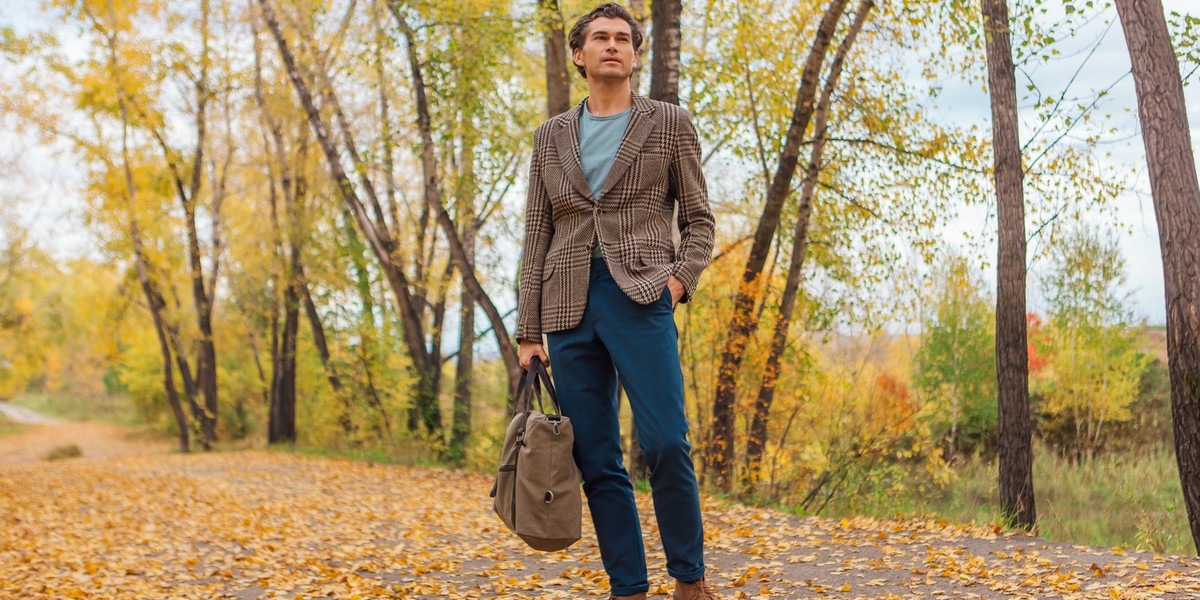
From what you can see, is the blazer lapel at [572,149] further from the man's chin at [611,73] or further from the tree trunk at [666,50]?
the tree trunk at [666,50]

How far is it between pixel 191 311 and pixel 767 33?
24779mm

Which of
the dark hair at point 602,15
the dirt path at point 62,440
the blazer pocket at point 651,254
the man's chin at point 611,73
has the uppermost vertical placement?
the dark hair at point 602,15

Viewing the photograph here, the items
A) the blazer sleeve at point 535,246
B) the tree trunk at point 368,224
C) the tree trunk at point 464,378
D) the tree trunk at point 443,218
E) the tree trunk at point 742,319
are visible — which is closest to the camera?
the blazer sleeve at point 535,246

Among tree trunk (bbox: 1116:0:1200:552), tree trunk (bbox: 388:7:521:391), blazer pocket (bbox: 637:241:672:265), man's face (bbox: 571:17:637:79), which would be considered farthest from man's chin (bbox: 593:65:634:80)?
tree trunk (bbox: 388:7:521:391)

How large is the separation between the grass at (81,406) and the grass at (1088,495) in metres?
39.4

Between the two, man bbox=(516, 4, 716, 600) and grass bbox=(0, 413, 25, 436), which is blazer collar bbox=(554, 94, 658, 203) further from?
grass bbox=(0, 413, 25, 436)

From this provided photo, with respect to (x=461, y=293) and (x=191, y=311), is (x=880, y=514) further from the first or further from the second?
(x=191, y=311)

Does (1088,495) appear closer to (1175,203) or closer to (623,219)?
(1175,203)

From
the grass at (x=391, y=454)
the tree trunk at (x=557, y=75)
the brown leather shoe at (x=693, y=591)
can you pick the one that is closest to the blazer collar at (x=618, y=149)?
the brown leather shoe at (x=693, y=591)

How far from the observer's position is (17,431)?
38969 millimetres

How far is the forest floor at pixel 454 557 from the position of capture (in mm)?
4285

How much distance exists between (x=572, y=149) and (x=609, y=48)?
1.13 feet

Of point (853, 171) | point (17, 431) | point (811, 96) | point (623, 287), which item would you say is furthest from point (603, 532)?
point (17, 431)

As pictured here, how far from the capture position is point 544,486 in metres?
3.04
